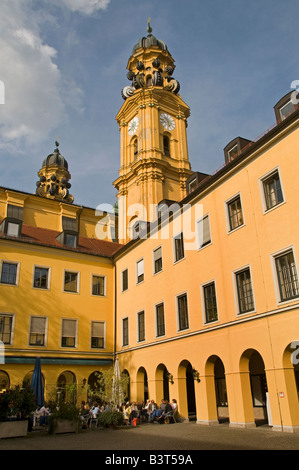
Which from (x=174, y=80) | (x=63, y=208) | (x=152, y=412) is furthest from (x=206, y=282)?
(x=174, y=80)

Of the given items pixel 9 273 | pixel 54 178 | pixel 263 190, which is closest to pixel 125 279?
pixel 9 273

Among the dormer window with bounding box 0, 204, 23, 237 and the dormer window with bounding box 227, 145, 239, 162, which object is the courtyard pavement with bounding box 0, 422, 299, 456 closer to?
the dormer window with bounding box 227, 145, 239, 162

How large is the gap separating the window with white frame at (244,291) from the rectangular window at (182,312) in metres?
4.51

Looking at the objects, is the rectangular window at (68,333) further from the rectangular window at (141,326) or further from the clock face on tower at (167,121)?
the clock face on tower at (167,121)

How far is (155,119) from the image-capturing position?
45.8m

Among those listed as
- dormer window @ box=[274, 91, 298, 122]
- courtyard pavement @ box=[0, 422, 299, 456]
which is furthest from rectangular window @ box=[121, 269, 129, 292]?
dormer window @ box=[274, 91, 298, 122]

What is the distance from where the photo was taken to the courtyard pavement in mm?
11930

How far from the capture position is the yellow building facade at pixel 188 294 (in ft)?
53.2

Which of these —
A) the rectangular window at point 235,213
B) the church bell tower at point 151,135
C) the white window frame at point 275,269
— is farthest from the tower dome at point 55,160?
the white window frame at point 275,269

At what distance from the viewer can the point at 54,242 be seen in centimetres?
3103

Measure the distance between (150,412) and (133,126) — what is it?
3459 cm

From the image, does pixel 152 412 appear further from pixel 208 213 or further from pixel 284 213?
pixel 284 213
